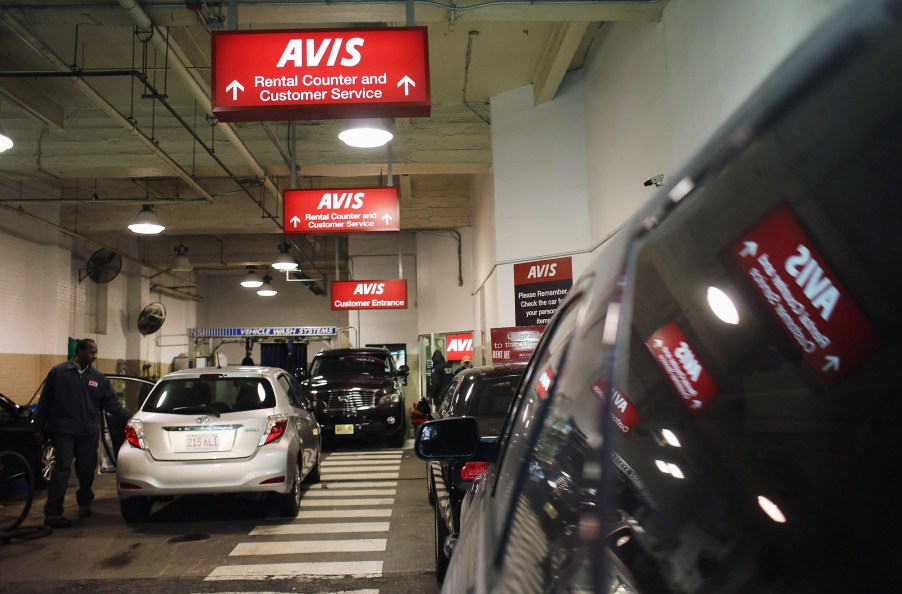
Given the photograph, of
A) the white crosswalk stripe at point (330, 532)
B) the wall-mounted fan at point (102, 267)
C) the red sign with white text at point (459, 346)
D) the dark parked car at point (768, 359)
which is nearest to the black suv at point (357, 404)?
the white crosswalk stripe at point (330, 532)

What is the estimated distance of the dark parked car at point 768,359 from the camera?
606 mm

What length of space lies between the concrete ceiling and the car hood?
4.00 metres

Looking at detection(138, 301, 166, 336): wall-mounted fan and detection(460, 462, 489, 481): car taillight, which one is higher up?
detection(138, 301, 166, 336): wall-mounted fan

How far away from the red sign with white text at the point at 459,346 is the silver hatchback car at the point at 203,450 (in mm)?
12440

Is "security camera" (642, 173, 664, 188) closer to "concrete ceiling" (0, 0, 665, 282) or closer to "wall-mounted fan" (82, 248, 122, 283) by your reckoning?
"concrete ceiling" (0, 0, 665, 282)

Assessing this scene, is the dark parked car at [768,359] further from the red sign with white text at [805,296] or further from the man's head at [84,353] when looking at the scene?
the man's head at [84,353]

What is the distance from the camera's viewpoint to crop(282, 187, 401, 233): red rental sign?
10867 millimetres

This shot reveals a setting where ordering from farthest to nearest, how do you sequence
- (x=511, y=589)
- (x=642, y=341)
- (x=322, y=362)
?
1. (x=322, y=362)
2. (x=511, y=589)
3. (x=642, y=341)

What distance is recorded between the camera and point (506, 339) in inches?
430

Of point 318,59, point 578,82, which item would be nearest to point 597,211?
point 578,82

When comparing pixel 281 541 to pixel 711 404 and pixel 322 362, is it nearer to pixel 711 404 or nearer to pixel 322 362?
pixel 711 404

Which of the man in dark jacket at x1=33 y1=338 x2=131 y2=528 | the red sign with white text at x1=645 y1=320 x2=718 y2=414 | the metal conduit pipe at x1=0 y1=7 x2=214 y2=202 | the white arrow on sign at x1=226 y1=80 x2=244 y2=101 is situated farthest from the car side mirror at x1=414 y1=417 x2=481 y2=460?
the metal conduit pipe at x1=0 y1=7 x2=214 y2=202

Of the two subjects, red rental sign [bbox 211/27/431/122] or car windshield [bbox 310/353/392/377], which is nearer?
red rental sign [bbox 211/27/431/122]

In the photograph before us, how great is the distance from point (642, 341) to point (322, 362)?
1365cm
